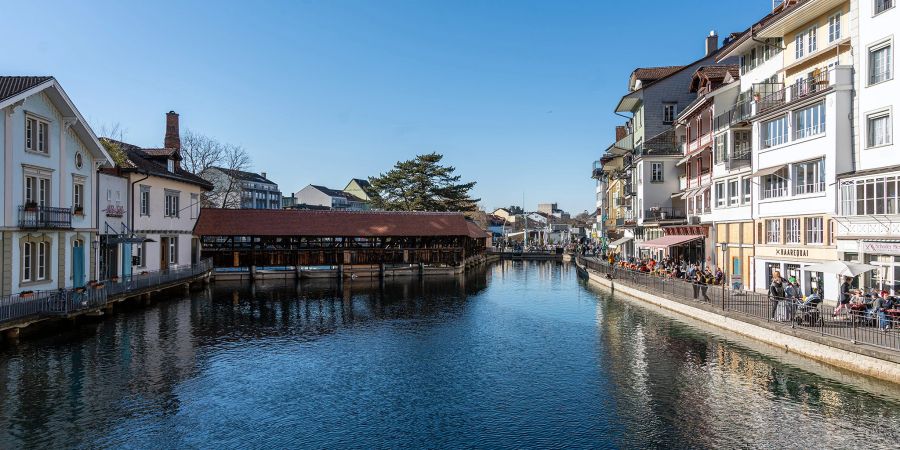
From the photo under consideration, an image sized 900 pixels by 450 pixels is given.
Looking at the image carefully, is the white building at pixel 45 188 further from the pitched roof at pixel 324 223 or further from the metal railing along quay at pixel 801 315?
the metal railing along quay at pixel 801 315

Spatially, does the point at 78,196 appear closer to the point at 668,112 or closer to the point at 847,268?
the point at 847,268

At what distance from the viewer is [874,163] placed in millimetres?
22469

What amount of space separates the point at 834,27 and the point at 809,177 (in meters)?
6.61

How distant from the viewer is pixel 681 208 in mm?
46094

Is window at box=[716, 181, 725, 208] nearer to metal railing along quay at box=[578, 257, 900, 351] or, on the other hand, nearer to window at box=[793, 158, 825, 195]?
metal railing along quay at box=[578, 257, 900, 351]

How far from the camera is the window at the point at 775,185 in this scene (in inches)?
1109

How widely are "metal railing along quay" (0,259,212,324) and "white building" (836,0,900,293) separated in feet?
105

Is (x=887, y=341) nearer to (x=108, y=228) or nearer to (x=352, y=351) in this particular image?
(x=352, y=351)

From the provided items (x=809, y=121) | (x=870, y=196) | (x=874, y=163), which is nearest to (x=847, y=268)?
(x=870, y=196)

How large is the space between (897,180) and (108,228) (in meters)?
38.9

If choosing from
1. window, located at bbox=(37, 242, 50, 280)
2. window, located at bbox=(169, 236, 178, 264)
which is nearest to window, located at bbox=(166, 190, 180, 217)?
window, located at bbox=(169, 236, 178, 264)

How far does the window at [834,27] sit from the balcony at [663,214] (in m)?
19.7

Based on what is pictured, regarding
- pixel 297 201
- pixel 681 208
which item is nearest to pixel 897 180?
pixel 681 208

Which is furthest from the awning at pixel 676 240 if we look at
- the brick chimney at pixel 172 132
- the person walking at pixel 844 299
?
the brick chimney at pixel 172 132
